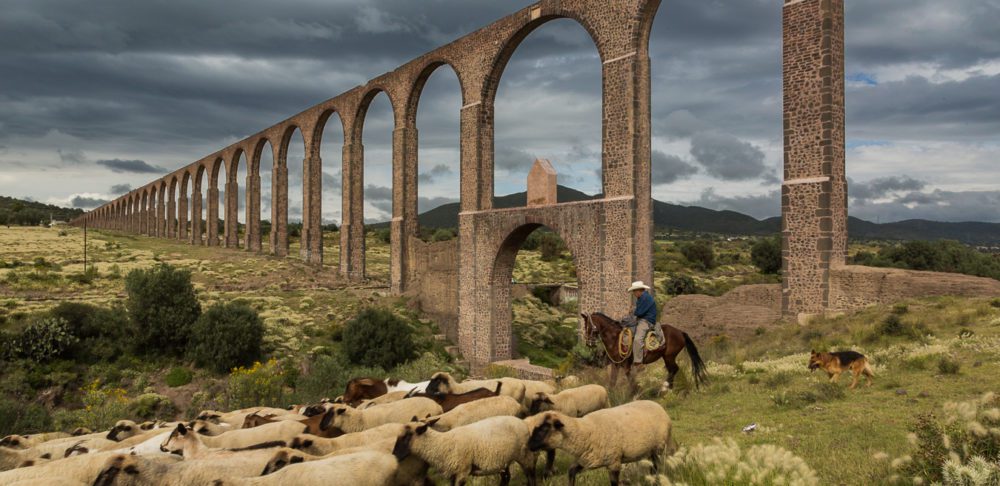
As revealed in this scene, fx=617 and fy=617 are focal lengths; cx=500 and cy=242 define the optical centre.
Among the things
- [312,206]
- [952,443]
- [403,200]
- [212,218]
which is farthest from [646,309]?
[212,218]

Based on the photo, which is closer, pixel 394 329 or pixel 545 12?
pixel 545 12

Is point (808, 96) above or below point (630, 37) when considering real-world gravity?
below

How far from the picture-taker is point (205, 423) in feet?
27.2

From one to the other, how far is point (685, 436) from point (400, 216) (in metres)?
29.1

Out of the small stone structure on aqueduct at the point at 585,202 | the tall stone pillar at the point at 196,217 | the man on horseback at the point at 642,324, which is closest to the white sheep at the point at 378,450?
the man on horseback at the point at 642,324

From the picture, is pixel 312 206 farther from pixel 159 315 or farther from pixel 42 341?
pixel 42 341

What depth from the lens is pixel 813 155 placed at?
17.8m

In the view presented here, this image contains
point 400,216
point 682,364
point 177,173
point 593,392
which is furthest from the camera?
point 177,173

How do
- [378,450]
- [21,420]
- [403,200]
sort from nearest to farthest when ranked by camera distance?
1. [378,450]
2. [21,420]
3. [403,200]

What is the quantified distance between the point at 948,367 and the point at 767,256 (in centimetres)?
4627

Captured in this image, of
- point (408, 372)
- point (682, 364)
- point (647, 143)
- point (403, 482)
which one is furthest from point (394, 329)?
point (403, 482)

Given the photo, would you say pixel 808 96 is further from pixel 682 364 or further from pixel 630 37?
pixel 682 364

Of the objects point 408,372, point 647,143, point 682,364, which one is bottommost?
point 408,372

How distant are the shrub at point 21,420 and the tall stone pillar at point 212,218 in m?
53.2
